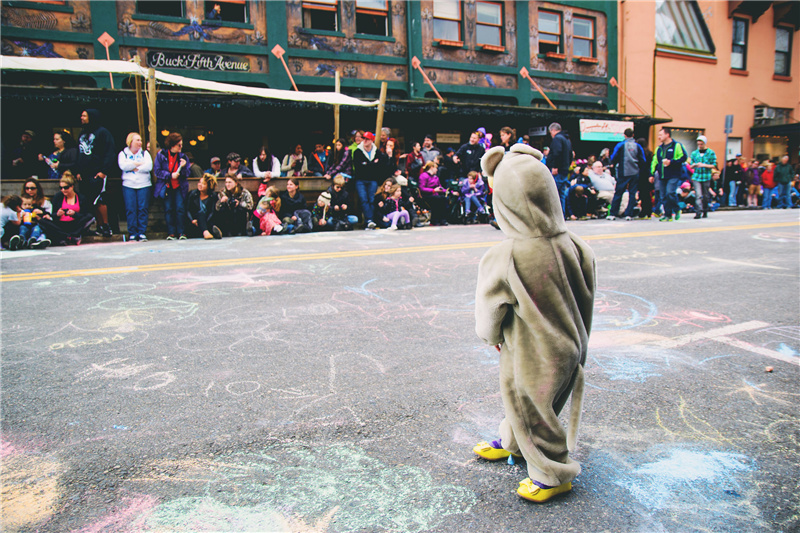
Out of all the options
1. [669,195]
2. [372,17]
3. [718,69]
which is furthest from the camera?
[718,69]

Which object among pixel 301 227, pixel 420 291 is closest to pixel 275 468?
pixel 420 291

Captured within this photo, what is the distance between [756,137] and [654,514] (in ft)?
102

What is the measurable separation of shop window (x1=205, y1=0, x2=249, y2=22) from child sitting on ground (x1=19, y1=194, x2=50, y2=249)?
9899 mm

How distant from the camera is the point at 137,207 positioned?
35.4ft

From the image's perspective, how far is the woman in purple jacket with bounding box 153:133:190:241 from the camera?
1088 cm

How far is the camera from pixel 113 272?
662 centimetres

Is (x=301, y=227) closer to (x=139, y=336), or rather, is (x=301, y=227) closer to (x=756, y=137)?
(x=139, y=336)

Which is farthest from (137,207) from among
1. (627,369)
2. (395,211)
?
(627,369)

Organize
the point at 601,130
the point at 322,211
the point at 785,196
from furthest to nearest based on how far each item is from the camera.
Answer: the point at 601,130 < the point at 785,196 < the point at 322,211

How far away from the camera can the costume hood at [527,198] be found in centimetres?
213

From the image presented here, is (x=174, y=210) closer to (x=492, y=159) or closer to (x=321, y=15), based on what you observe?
(x=492, y=159)

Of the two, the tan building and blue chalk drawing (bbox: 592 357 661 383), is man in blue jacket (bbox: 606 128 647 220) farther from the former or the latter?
the tan building

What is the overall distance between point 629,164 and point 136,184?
1145 centimetres

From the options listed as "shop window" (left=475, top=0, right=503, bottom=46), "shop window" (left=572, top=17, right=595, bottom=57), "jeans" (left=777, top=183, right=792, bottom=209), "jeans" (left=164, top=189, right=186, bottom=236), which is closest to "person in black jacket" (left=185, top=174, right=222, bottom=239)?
"jeans" (left=164, top=189, right=186, bottom=236)
